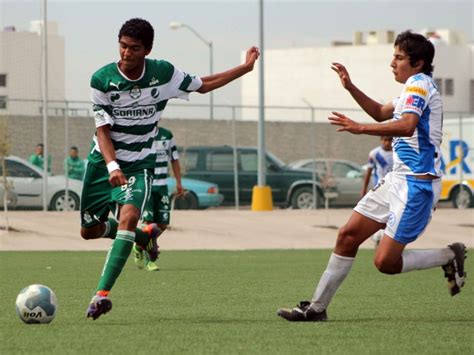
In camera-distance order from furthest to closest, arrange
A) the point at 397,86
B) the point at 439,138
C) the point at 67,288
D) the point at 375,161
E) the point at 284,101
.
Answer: the point at 284,101 → the point at 397,86 → the point at 375,161 → the point at 67,288 → the point at 439,138

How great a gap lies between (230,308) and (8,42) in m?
23.6

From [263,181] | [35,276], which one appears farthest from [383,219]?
[263,181]

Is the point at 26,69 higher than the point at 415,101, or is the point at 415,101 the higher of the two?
the point at 26,69

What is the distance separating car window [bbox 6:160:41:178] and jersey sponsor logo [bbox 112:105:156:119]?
1884 cm

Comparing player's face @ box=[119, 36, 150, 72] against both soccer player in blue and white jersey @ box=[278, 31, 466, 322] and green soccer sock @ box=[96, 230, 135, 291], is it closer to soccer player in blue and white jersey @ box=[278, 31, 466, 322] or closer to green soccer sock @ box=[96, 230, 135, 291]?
green soccer sock @ box=[96, 230, 135, 291]

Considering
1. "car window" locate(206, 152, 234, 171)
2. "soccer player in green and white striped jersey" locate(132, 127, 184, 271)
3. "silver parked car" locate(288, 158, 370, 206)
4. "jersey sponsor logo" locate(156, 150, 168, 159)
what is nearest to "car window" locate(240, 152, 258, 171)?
"car window" locate(206, 152, 234, 171)

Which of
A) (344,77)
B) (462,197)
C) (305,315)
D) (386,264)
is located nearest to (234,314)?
(305,315)

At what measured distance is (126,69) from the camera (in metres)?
9.80

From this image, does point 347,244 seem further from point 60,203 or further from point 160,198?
point 60,203

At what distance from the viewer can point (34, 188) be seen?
2881 cm

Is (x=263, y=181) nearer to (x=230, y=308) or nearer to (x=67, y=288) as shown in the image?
(x=67, y=288)

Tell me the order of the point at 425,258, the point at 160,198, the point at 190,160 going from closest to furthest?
the point at 425,258 → the point at 160,198 → the point at 190,160

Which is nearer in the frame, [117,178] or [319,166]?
[117,178]

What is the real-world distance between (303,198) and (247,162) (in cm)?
182
